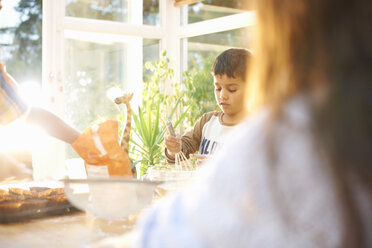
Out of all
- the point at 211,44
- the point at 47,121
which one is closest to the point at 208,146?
the point at 47,121

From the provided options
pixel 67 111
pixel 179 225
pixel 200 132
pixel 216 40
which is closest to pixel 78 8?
pixel 67 111

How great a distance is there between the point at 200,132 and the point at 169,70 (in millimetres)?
1550

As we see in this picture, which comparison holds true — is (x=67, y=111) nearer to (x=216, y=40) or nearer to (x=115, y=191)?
(x=216, y=40)

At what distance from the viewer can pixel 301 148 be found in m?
0.40

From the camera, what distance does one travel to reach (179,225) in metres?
0.44

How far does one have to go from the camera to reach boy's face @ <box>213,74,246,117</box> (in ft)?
7.02

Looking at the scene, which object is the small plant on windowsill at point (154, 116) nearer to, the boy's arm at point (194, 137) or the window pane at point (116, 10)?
the window pane at point (116, 10)

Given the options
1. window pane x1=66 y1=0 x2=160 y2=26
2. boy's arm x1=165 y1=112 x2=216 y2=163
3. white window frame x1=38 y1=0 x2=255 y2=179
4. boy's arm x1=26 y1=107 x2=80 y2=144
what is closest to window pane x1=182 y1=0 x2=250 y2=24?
white window frame x1=38 y1=0 x2=255 y2=179

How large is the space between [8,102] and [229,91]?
3.59ft

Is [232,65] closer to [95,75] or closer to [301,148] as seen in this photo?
[301,148]

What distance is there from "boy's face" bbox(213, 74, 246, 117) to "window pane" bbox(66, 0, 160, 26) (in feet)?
6.77

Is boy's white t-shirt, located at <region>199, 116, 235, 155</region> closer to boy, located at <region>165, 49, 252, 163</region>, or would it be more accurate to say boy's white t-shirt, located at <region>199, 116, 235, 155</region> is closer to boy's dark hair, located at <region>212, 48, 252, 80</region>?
boy, located at <region>165, 49, 252, 163</region>

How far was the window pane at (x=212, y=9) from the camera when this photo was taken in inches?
143

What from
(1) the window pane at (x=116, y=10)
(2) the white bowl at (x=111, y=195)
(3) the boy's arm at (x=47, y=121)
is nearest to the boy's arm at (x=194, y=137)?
(3) the boy's arm at (x=47, y=121)
